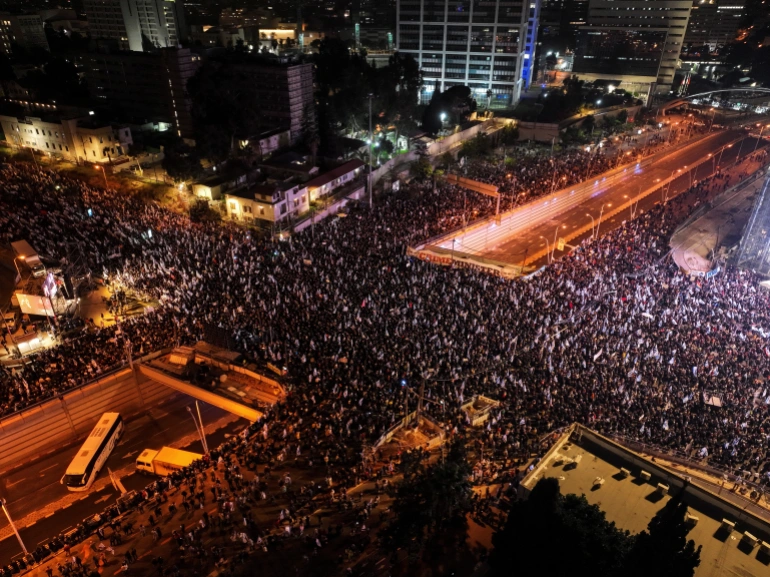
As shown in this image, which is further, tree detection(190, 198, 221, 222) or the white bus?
tree detection(190, 198, 221, 222)

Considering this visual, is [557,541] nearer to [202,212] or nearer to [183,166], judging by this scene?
[202,212]

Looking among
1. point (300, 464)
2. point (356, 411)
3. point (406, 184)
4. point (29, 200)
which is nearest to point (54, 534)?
point (300, 464)

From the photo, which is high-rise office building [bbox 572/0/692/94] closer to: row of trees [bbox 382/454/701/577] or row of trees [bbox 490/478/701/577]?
row of trees [bbox 382/454/701/577]

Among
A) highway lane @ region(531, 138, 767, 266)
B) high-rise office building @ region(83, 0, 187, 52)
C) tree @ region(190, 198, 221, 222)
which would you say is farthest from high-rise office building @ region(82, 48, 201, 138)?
highway lane @ region(531, 138, 767, 266)

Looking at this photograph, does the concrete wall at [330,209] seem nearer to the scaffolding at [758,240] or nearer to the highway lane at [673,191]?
the highway lane at [673,191]

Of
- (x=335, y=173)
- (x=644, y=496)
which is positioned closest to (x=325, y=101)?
(x=335, y=173)

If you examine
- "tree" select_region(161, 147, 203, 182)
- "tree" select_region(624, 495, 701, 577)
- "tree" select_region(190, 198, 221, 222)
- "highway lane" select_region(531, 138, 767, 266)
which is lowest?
"highway lane" select_region(531, 138, 767, 266)
